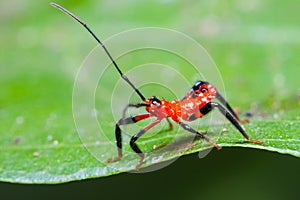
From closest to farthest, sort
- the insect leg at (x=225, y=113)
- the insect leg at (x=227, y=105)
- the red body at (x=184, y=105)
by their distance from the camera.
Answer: the insect leg at (x=225, y=113)
the red body at (x=184, y=105)
the insect leg at (x=227, y=105)

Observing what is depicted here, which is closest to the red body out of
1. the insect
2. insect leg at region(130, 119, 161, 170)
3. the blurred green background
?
the insect

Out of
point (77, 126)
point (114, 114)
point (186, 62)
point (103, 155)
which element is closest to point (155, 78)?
point (186, 62)

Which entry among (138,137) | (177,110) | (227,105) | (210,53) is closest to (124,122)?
(138,137)

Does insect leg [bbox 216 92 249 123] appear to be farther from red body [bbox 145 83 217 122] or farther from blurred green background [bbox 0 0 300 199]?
blurred green background [bbox 0 0 300 199]

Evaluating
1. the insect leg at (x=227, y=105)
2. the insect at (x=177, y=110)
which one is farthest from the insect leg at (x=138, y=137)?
the insect leg at (x=227, y=105)

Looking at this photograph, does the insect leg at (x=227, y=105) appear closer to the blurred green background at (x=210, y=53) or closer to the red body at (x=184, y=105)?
the red body at (x=184, y=105)

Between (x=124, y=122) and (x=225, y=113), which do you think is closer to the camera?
(x=225, y=113)

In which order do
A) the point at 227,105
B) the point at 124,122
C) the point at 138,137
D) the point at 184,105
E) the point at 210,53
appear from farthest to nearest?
the point at 210,53, the point at 227,105, the point at 184,105, the point at 124,122, the point at 138,137

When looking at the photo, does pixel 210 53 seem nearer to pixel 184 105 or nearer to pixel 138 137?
pixel 184 105

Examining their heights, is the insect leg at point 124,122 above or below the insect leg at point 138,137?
above
